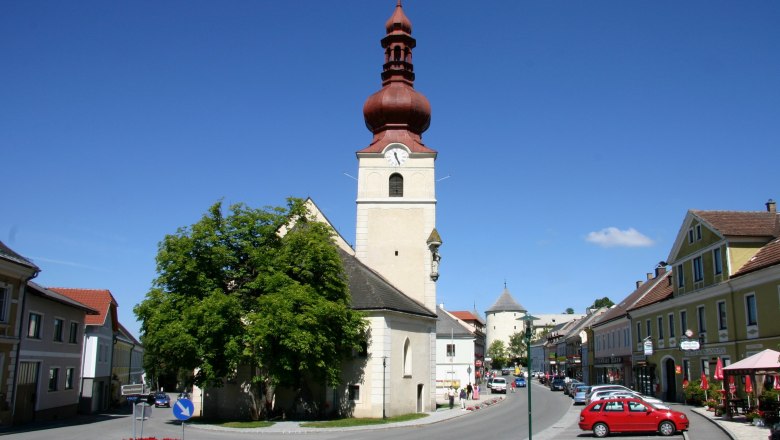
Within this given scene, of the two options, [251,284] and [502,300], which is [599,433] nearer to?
[251,284]

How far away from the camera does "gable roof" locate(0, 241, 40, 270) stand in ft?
92.7

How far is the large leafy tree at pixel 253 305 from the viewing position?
96.6 feet

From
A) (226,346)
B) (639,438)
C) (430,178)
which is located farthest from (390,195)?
(639,438)

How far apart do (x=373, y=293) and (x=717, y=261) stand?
18.5m

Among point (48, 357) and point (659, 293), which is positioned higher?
point (659, 293)

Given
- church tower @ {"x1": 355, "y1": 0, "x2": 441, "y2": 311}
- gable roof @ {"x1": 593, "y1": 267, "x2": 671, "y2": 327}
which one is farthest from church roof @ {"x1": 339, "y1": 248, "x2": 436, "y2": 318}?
gable roof @ {"x1": 593, "y1": 267, "x2": 671, "y2": 327}

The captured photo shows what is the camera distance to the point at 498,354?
462ft

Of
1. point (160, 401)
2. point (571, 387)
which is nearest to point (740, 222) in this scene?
point (571, 387)

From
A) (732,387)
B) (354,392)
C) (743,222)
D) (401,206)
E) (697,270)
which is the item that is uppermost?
(401,206)

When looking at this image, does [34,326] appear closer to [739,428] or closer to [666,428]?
[666,428]

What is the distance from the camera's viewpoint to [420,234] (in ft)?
140

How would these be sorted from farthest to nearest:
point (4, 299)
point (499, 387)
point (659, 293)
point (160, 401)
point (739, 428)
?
point (499, 387), point (160, 401), point (659, 293), point (4, 299), point (739, 428)

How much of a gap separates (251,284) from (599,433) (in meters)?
16.4

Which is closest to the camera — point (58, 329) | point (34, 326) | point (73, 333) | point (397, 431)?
point (397, 431)
